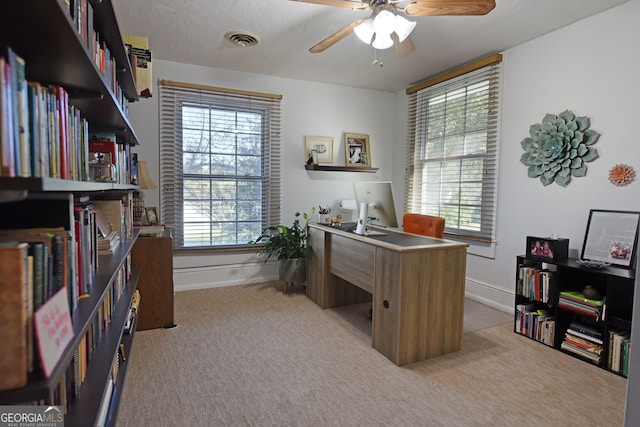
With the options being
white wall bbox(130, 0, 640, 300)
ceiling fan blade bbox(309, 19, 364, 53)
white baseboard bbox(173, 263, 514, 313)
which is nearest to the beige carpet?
white baseboard bbox(173, 263, 514, 313)

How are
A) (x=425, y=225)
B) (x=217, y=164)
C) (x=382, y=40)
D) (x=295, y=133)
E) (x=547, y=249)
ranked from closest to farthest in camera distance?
(x=382, y=40)
(x=547, y=249)
(x=425, y=225)
(x=217, y=164)
(x=295, y=133)

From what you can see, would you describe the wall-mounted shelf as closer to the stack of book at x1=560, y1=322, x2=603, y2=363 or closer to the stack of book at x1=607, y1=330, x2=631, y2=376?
the stack of book at x1=560, y1=322, x2=603, y2=363

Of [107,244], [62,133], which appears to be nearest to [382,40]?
[62,133]

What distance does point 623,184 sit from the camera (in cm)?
246

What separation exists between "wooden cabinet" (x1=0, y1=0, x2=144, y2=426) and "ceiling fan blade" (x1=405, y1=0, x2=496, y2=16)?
160 centimetres

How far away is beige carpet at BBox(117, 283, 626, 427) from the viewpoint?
177cm

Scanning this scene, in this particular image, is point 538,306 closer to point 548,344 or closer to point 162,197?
point 548,344

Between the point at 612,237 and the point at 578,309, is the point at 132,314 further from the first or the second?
the point at 612,237

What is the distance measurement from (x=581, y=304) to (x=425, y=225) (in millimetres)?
1246

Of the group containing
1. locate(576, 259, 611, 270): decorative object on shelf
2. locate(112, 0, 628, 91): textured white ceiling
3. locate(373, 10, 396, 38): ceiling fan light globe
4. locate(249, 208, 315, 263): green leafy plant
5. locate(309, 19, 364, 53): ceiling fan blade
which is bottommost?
locate(249, 208, 315, 263): green leafy plant

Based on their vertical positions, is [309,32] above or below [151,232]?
above

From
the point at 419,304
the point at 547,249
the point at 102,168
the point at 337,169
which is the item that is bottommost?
the point at 419,304

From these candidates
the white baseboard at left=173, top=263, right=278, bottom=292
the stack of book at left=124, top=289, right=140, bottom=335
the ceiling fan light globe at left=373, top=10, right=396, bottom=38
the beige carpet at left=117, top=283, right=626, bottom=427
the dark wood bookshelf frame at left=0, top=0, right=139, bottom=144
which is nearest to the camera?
the dark wood bookshelf frame at left=0, top=0, right=139, bottom=144

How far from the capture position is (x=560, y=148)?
2.82 m
